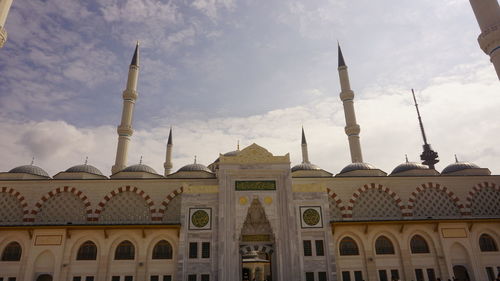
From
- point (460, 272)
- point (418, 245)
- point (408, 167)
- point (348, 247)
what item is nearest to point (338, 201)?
point (348, 247)

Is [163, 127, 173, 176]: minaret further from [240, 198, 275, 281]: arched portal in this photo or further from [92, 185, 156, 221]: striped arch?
[240, 198, 275, 281]: arched portal

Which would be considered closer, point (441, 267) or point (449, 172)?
point (441, 267)

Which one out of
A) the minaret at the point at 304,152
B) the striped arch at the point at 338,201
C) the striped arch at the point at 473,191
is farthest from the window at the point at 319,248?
the minaret at the point at 304,152

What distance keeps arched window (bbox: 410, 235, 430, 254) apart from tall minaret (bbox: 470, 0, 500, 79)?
9514mm

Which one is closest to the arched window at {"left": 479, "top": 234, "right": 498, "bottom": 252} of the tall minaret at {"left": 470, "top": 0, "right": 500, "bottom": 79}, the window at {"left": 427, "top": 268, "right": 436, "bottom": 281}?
the window at {"left": 427, "top": 268, "right": 436, "bottom": 281}

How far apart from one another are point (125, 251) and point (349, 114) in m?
20.9

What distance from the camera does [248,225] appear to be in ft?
56.0

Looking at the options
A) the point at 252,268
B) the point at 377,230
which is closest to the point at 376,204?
the point at 377,230

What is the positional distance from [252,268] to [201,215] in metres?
13.4

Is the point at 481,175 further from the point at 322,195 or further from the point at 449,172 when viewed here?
the point at 322,195

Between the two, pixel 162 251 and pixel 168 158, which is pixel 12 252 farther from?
pixel 168 158

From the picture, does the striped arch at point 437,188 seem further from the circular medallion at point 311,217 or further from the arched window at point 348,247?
the circular medallion at point 311,217

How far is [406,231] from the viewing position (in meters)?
17.4

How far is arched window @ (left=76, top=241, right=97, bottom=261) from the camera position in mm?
16255
